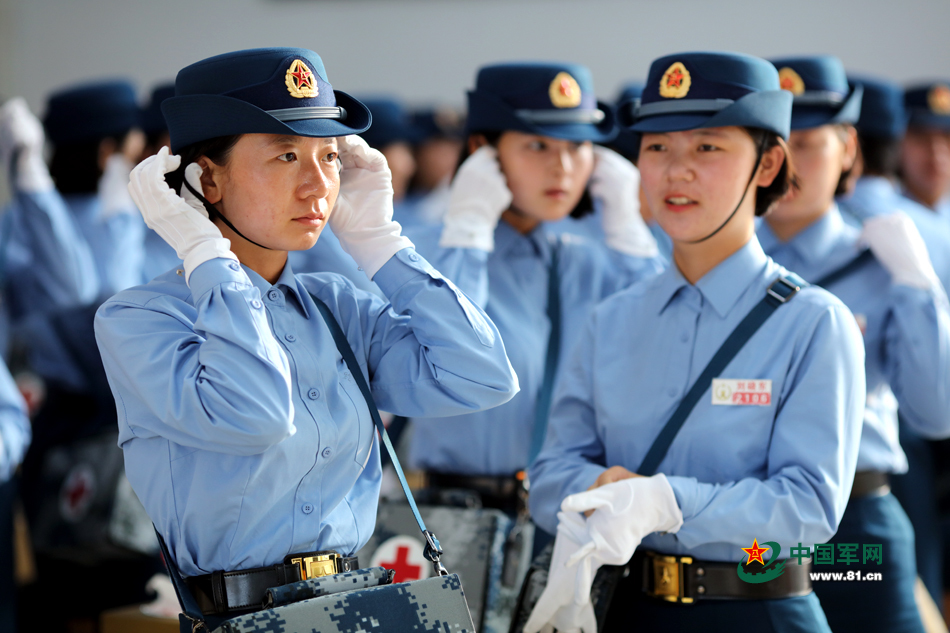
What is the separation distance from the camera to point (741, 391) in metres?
2.02

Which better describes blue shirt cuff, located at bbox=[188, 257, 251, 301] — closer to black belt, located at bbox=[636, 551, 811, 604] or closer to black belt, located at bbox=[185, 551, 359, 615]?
black belt, located at bbox=[185, 551, 359, 615]

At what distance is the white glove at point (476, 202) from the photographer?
288cm

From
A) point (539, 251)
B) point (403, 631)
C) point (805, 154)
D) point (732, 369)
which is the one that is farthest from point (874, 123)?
point (403, 631)

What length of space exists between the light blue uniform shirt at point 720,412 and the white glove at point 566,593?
108mm

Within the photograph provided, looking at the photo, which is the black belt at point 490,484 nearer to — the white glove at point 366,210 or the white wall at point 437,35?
the white glove at point 366,210

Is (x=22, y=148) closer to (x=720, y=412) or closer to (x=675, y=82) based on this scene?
(x=675, y=82)

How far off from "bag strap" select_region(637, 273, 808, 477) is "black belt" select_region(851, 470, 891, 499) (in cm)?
72

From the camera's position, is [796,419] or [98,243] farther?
[98,243]

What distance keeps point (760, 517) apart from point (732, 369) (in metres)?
0.31

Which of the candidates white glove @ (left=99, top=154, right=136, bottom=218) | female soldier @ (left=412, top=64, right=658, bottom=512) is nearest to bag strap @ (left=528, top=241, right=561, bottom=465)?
female soldier @ (left=412, top=64, right=658, bottom=512)

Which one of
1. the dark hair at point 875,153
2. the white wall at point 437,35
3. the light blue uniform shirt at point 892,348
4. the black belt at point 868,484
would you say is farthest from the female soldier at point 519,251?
the white wall at point 437,35

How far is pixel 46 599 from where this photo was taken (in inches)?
148

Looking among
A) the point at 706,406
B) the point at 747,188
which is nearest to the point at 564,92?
the point at 747,188

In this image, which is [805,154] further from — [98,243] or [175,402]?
[98,243]
